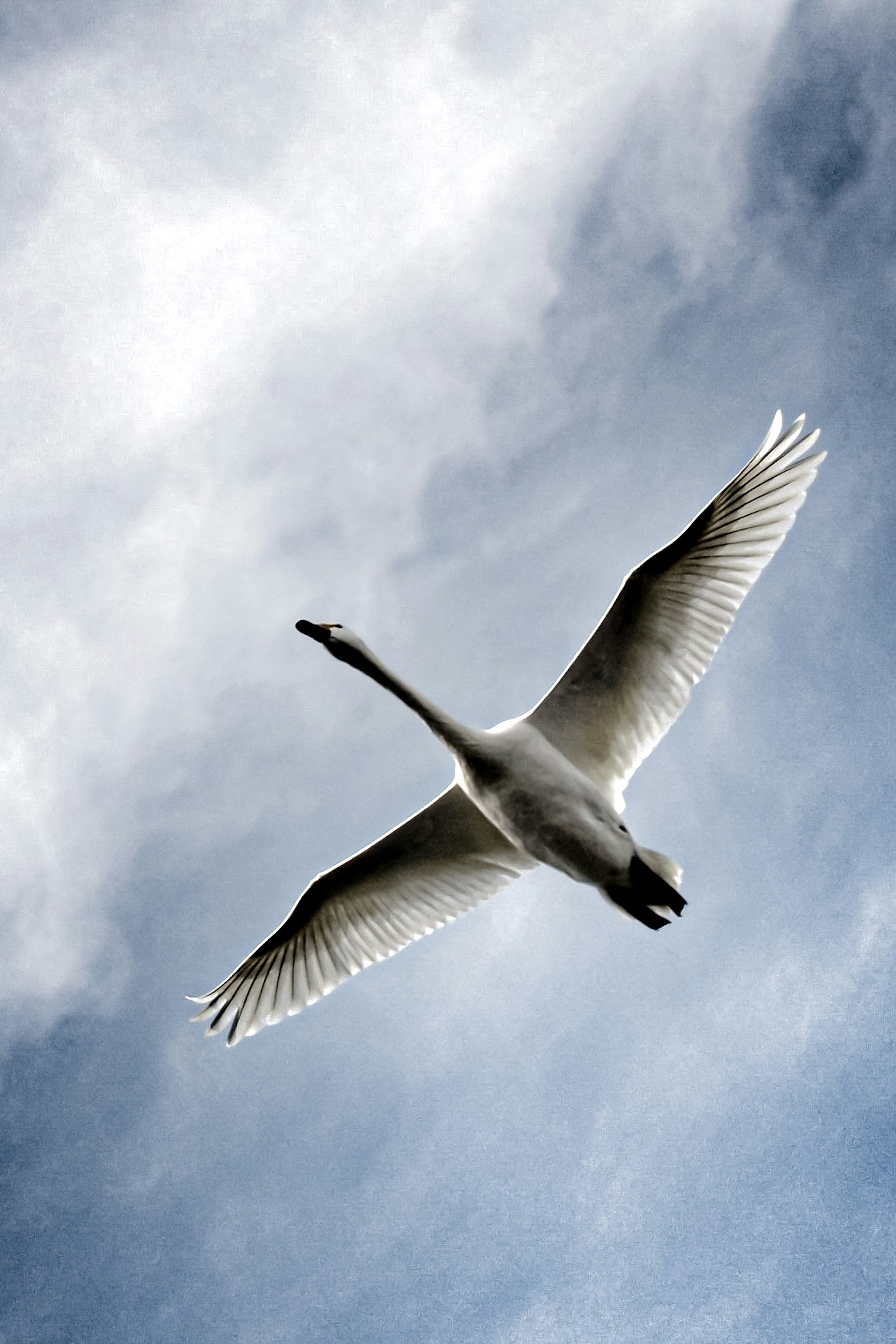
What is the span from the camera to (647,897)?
37.8ft

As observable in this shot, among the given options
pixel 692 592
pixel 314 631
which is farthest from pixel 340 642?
pixel 692 592

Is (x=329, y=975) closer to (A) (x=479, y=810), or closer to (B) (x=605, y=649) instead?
(A) (x=479, y=810)

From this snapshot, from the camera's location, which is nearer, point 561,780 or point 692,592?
point 561,780

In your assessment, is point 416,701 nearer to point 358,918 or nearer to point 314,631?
point 314,631

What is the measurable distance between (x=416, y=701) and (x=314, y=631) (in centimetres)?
160

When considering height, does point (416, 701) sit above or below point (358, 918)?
above

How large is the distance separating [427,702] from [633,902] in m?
3.13

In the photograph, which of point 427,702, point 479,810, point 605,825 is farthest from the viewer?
point 479,810

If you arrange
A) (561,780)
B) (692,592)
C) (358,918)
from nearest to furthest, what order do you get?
(561,780)
(692,592)
(358,918)

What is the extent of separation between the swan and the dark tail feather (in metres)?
0.02

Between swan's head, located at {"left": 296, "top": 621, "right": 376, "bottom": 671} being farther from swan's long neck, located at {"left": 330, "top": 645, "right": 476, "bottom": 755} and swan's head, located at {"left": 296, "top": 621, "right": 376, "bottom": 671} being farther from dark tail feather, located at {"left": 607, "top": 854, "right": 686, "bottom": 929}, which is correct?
dark tail feather, located at {"left": 607, "top": 854, "right": 686, "bottom": 929}

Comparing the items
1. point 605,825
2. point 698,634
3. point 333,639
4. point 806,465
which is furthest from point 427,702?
point 806,465

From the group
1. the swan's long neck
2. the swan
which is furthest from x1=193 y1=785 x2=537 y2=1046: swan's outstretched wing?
the swan's long neck

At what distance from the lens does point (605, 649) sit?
12195 millimetres
